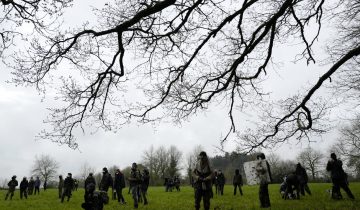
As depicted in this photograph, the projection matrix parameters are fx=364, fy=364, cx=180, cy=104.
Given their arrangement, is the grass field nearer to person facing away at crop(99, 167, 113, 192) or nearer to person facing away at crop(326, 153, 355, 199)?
person facing away at crop(326, 153, 355, 199)

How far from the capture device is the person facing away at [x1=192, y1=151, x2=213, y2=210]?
396 inches

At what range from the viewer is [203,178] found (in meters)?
10.1

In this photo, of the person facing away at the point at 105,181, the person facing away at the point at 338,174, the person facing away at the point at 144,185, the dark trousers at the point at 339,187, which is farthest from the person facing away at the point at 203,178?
the person facing away at the point at 105,181

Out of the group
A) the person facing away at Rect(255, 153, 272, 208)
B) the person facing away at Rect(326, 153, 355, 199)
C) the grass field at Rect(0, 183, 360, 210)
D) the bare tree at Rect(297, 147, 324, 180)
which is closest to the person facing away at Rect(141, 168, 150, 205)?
the grass field at Rect(0, 183, 360, 210)

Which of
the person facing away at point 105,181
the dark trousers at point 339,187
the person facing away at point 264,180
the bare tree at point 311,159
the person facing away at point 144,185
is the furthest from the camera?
the bare tree at point 311,159

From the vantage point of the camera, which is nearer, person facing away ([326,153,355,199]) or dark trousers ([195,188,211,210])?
dark trousers ([195,188,211,210])

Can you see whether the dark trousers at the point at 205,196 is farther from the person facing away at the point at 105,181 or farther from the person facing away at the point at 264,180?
the person facing away at the point at 105,181

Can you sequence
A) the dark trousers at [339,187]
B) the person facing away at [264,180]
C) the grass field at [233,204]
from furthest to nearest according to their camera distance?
the dark trousers at [339,187] < the person facing away at [264,180] < the grass field at [233,204]

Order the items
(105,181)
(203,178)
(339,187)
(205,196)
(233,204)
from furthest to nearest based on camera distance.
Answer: (105,181) → (233,204) → (339,187) → (205,196) → (203,178)

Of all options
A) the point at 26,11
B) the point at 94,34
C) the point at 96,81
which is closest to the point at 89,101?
the point at 96,81

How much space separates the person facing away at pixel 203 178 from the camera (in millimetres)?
→ 10055

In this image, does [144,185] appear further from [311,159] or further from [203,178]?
[311,159]

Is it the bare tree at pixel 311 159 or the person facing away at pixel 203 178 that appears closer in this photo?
the person facing away at pixel 203 178

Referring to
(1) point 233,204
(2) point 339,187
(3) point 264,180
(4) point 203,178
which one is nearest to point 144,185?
(1) point 233,204
